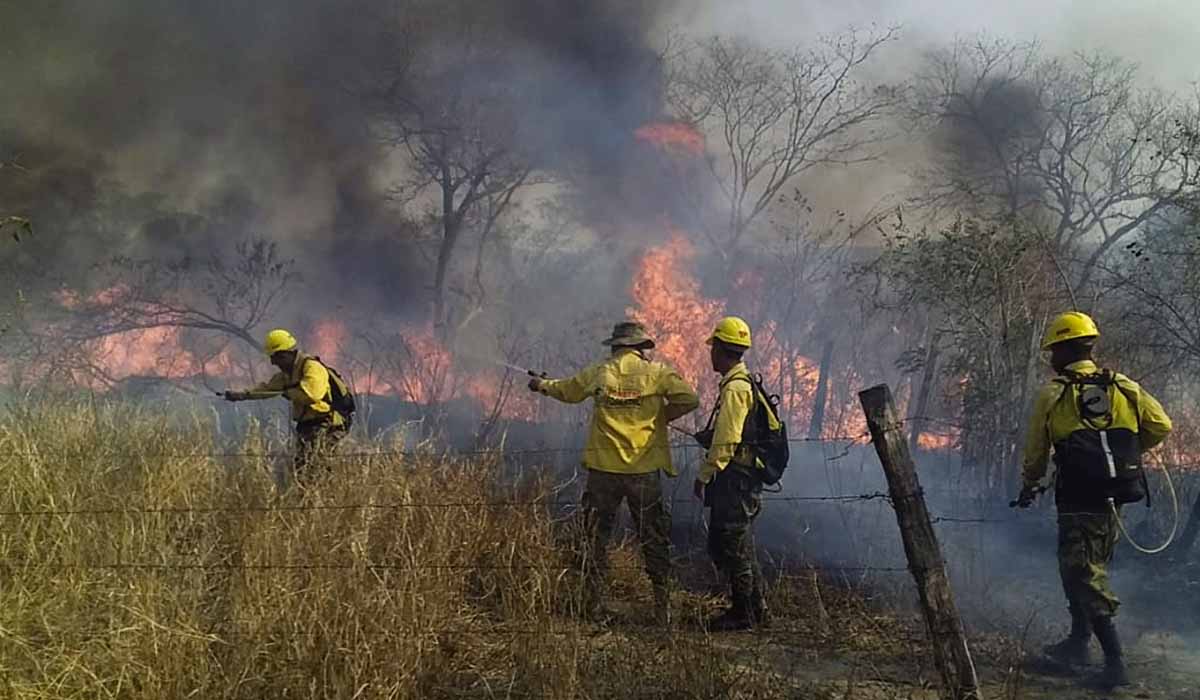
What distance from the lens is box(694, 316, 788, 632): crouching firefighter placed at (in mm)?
4973

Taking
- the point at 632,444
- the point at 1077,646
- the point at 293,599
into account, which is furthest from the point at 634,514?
the point at 1077,646

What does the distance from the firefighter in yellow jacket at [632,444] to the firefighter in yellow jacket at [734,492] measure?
0.91ft

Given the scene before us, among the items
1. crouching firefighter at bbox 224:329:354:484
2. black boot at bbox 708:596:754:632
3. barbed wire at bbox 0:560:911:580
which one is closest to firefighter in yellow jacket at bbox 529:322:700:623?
black boot at bbox 708:596:754:632

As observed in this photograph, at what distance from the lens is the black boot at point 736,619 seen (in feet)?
16.3

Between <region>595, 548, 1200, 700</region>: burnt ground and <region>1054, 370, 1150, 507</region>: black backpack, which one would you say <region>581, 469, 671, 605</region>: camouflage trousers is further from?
<region>1054, 370, 1150, 507</region>: black backpack

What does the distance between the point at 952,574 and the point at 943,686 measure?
2.77 meters

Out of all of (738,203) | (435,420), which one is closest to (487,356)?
(435,420)

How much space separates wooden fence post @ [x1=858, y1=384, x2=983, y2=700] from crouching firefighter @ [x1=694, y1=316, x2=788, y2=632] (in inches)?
62.5

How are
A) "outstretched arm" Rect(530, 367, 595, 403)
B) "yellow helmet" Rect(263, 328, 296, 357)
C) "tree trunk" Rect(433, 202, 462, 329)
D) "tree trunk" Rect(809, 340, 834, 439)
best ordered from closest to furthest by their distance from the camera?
1. "outstretched arm" Rect(530, 367, 595, 403)
2. "yellow helmet" Rect(263, 328, 296, 357)
3. "tree trunk" Rect(809, 340, 834, 439)
4. "tree trunk" Rect(433, 202, 462, 329)

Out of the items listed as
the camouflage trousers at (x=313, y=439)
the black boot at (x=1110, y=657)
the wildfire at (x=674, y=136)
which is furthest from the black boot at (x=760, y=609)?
the wildfire at (x=674, y=136)

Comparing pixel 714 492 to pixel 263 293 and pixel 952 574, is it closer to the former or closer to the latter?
pixel 952 574

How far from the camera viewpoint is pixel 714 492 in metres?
5.15

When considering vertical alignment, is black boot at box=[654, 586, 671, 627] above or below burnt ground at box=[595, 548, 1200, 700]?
above

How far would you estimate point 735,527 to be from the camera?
505 centimetres
